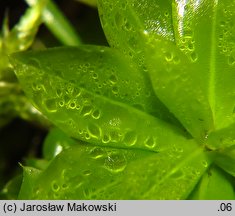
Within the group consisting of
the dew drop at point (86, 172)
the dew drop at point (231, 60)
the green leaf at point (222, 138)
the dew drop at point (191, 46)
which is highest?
the dew drop at point (191, 46)

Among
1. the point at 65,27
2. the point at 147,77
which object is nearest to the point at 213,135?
the point at 147,77

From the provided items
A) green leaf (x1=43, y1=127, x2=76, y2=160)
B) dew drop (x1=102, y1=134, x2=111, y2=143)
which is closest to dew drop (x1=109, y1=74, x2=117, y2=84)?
dew drop (x1=102, y1=134, x2=111, y2=143)

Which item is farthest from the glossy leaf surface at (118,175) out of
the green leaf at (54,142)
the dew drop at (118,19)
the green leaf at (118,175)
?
the green leaf at (54,142)

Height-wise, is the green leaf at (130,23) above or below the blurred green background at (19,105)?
below

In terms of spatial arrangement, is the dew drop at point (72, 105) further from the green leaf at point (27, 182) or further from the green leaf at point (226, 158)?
the green leaf at point (226, 158)

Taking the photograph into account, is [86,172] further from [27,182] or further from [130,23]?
[130,23]
